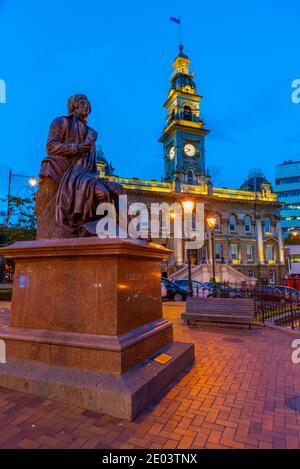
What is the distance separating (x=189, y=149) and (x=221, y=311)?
1715 inches

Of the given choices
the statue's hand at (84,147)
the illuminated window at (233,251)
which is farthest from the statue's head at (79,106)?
the illuminated window at (233,251)

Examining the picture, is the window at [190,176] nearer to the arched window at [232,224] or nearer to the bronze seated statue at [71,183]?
the arched window at [232,224]

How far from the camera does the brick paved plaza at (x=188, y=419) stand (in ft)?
8.50

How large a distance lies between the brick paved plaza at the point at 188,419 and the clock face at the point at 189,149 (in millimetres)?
46778

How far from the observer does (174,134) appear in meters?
48.1

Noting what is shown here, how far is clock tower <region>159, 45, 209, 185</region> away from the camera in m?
46.8

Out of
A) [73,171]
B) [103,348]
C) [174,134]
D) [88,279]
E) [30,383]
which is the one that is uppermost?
[174,134]

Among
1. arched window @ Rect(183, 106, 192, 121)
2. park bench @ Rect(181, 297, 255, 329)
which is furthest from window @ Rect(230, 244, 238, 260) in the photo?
park bench @ Rect(181, 297, 255, 329)

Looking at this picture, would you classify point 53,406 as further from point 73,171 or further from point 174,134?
point 174,134

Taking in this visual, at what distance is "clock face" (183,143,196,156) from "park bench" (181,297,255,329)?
42584 mm

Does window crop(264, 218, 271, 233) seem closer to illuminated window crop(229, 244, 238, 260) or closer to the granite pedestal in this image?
illuminated window crop(229, 244, 238, 260)

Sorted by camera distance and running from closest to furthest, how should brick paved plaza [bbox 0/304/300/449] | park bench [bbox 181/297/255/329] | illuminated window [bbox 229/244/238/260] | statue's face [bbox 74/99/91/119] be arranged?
brick paved plaza [bbox 0/304/300/449] → statue's face [bbox 74/99/91/119] → park bench [bbox 181/297/255/329] → illuminated window [bbox 229/244/238/260]
